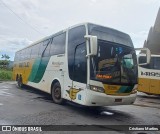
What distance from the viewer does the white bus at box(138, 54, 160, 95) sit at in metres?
15.9

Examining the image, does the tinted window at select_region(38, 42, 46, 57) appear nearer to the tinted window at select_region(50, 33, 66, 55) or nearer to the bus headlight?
the tinted window at select_region(50, 33, 66, 55)

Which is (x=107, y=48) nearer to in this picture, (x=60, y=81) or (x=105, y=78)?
(x=105, y=78)

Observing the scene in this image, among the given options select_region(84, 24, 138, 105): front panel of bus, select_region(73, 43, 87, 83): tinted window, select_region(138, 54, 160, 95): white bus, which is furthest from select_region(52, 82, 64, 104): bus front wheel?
select_region(138, 54, 160, 95): white bus

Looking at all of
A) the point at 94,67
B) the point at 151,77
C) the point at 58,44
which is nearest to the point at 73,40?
the point at 58,44

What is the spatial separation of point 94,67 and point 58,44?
140 inches

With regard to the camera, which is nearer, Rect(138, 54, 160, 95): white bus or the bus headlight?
the bus headlight

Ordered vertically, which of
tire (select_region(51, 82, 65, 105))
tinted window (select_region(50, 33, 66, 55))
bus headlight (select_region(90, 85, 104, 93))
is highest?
tinted window (select_region(50, 33, 66, 55))

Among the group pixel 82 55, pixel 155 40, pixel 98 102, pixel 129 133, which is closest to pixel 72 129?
pixel 129 133

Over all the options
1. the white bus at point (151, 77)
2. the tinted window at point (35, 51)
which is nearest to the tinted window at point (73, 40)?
the tinted window at point (35, 51)

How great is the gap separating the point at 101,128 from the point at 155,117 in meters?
2.98

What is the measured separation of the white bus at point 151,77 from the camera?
52.0 ft

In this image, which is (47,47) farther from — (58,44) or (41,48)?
(58,44)

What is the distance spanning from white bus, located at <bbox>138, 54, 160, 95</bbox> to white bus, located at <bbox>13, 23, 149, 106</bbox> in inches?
248

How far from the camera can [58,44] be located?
11938 mm
